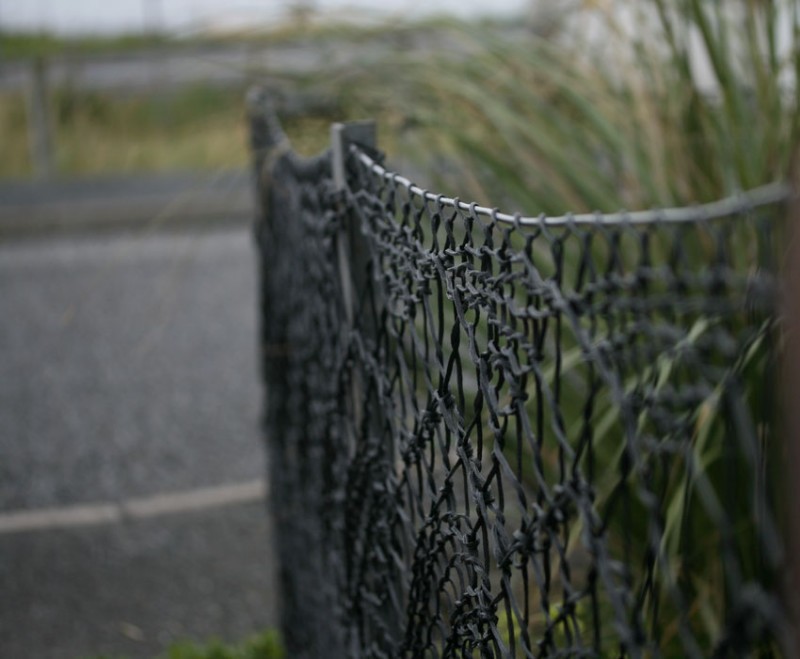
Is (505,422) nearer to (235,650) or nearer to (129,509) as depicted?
(235,650)

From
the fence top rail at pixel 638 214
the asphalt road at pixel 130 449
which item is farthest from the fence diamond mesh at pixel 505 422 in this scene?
the asphalt road at pixel 130 449

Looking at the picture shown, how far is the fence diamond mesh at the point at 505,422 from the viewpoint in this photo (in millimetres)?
773

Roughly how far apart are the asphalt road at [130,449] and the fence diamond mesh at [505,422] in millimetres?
675

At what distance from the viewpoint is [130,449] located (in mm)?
4715

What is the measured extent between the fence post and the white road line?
24.6ft

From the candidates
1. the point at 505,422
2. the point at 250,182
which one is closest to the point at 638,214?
the point at 505,422

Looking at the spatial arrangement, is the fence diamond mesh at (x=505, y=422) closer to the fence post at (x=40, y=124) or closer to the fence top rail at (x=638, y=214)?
the fence top rail at (x=638, y=214)

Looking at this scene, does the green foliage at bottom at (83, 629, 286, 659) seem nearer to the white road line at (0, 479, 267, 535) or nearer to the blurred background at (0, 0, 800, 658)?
the blurred background at (0, 0, 800, 658)

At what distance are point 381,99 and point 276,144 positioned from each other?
0.51 metres

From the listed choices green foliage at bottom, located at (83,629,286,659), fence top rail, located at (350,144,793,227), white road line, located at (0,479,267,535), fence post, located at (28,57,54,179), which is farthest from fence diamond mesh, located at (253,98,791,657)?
fence post, located at (28,57,54,179)

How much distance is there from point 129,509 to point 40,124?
7.77 meters

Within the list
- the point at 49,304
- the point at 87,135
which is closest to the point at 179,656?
the point at 49,304

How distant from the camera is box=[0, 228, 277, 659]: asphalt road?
331cm

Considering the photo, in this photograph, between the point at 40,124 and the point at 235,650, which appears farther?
the point at 40,124
